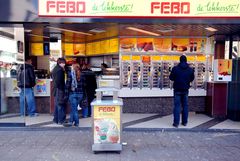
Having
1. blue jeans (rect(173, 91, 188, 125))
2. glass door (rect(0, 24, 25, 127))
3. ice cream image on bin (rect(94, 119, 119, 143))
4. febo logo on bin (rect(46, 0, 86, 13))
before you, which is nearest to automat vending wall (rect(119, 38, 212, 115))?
blue jeans (rect(173, 91, 188, 125))

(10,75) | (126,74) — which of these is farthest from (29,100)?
(126,74)

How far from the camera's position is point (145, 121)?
26.7 feet

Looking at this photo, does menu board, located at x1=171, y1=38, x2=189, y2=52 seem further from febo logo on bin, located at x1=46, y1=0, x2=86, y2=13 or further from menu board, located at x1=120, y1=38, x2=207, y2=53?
febo logo on bin, located at x1=46, y1=0, x2=86, y2=13

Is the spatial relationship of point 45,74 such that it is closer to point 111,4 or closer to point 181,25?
point 111,4

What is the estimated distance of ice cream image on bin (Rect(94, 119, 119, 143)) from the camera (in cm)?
539

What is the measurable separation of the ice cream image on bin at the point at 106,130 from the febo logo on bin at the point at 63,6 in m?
3.24

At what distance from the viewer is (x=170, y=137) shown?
6.68 meters

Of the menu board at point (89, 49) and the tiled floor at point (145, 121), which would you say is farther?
the menu board at point (89, 49)

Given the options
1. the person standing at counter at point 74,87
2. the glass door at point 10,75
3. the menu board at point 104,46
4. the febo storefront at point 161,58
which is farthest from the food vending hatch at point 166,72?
the glass door at point 10,75

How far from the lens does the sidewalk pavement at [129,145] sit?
17.3 ft

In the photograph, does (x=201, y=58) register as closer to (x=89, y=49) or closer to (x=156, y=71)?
(x=156, y=71)

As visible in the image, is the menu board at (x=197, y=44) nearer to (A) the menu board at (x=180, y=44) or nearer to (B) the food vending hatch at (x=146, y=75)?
(A) the menu board at (x=180, y=44)

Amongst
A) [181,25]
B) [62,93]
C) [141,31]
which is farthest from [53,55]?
[181,25]

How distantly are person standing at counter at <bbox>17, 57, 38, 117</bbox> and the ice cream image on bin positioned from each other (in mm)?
3241
